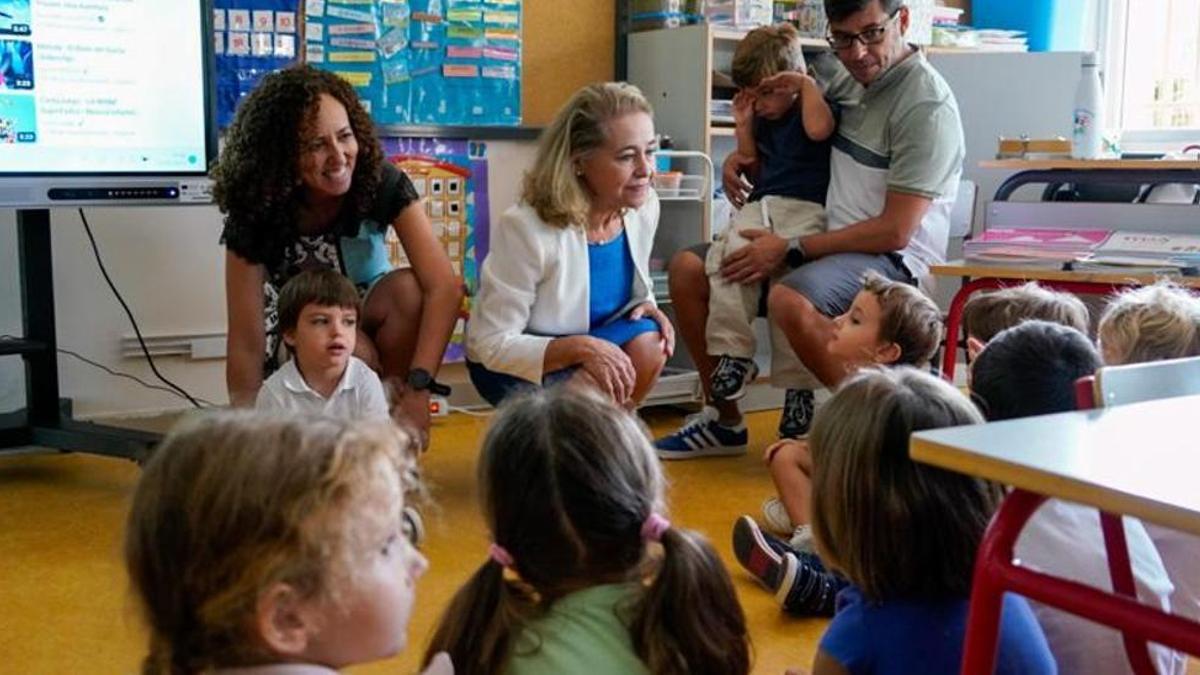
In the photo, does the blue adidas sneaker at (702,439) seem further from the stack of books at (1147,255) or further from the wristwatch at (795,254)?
the stack of books at (1147,255)

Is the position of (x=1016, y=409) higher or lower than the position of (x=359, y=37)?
lower

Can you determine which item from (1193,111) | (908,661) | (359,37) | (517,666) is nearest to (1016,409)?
(908,661)

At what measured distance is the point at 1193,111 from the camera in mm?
5102

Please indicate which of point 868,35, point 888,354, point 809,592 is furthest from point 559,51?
point 809,592

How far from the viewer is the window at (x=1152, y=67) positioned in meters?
5.12

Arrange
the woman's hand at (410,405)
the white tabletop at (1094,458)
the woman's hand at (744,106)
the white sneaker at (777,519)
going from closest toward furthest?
the white tabletop at (1094,458) < the white sneaker at (777,519) < the woman's hand at (410,405) < the woman's hand at (744,106)

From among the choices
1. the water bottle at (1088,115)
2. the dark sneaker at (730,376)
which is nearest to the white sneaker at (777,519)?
the dark sneaker at (730,376)

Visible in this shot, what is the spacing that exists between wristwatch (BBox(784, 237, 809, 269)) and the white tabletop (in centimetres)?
199

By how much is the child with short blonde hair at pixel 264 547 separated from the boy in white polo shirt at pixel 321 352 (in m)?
1.54

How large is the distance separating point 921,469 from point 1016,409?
1.37 ft

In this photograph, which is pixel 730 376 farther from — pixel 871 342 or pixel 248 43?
pixel 248 43

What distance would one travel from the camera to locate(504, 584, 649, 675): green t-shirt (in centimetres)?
117

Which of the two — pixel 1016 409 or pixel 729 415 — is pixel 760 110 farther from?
pixel 1016 409

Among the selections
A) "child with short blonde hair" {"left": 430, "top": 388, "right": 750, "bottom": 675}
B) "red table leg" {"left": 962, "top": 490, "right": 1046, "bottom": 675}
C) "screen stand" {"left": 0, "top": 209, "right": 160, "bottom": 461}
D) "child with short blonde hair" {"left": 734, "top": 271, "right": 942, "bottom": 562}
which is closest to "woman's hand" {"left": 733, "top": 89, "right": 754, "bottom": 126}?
"child with short blonde hair" {"left": 734, "top": 271, "right": 942, "bottom": 562}
